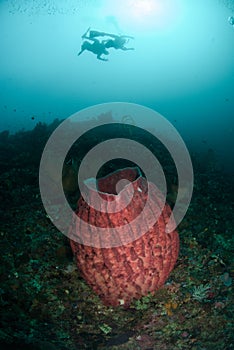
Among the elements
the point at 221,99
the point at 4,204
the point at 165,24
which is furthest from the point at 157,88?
the point at 4,204

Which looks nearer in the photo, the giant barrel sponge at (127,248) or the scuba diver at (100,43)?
the giant barrel sponge at (127,248)

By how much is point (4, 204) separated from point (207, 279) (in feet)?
12.9

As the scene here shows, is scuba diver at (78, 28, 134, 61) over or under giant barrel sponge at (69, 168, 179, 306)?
over

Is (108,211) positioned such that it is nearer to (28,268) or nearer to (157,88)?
(28,268)

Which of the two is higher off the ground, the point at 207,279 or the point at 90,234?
the point at 90,234

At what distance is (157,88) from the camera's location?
186ft

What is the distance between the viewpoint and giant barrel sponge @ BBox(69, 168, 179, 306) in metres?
2.72

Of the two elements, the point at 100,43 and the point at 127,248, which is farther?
the point at 100,43

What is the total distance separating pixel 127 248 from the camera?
2.78m

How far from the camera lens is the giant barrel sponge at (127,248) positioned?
A: 8.94ft

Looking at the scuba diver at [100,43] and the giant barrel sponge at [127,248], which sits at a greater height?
the scuba diver at [100,43]

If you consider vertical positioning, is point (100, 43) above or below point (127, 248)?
above

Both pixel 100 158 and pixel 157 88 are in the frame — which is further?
pixel 157 88

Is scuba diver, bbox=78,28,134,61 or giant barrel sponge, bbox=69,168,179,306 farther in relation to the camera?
scuba diver, bbox=78,28,134,61
